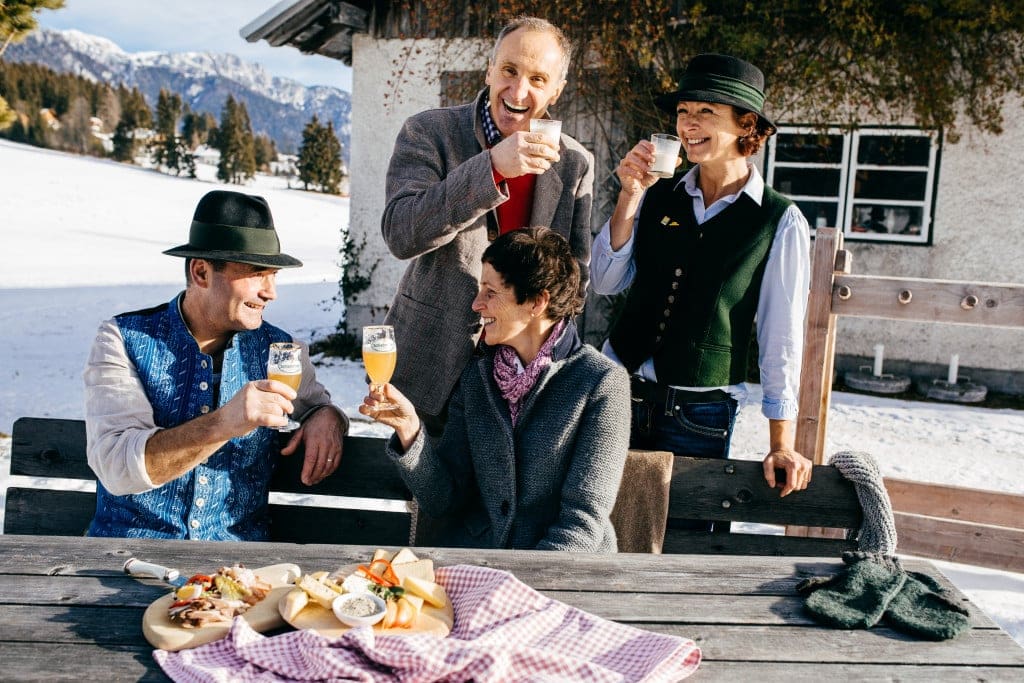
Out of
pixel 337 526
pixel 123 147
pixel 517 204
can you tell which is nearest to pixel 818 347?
pixel 517 204

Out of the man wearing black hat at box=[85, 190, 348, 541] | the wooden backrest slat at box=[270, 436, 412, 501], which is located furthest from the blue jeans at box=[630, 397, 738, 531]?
the man wearing black hat at box=[85, 190, 348, 541]

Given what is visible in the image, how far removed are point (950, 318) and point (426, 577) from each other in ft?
9.00

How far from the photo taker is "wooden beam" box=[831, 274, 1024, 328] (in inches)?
141

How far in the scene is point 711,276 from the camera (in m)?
2.73

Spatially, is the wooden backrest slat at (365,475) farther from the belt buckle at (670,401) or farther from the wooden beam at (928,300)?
the wooden beam at (928,300)

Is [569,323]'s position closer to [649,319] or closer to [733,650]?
[649,319]

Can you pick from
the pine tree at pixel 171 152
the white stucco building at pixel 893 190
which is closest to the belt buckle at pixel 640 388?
the white stucco building at pixel 893 190

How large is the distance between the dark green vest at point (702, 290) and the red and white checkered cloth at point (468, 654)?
46.2 inches

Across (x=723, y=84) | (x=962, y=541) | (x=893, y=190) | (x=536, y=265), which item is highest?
(x=893, y=190)

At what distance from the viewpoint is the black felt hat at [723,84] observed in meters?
2.64

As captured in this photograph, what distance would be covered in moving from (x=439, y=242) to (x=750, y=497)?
1274 mm

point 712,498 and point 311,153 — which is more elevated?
point 311,153

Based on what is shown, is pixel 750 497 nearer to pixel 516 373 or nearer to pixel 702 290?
pixel 702 290

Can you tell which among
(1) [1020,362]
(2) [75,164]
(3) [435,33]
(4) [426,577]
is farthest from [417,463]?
(2) [75,164]
